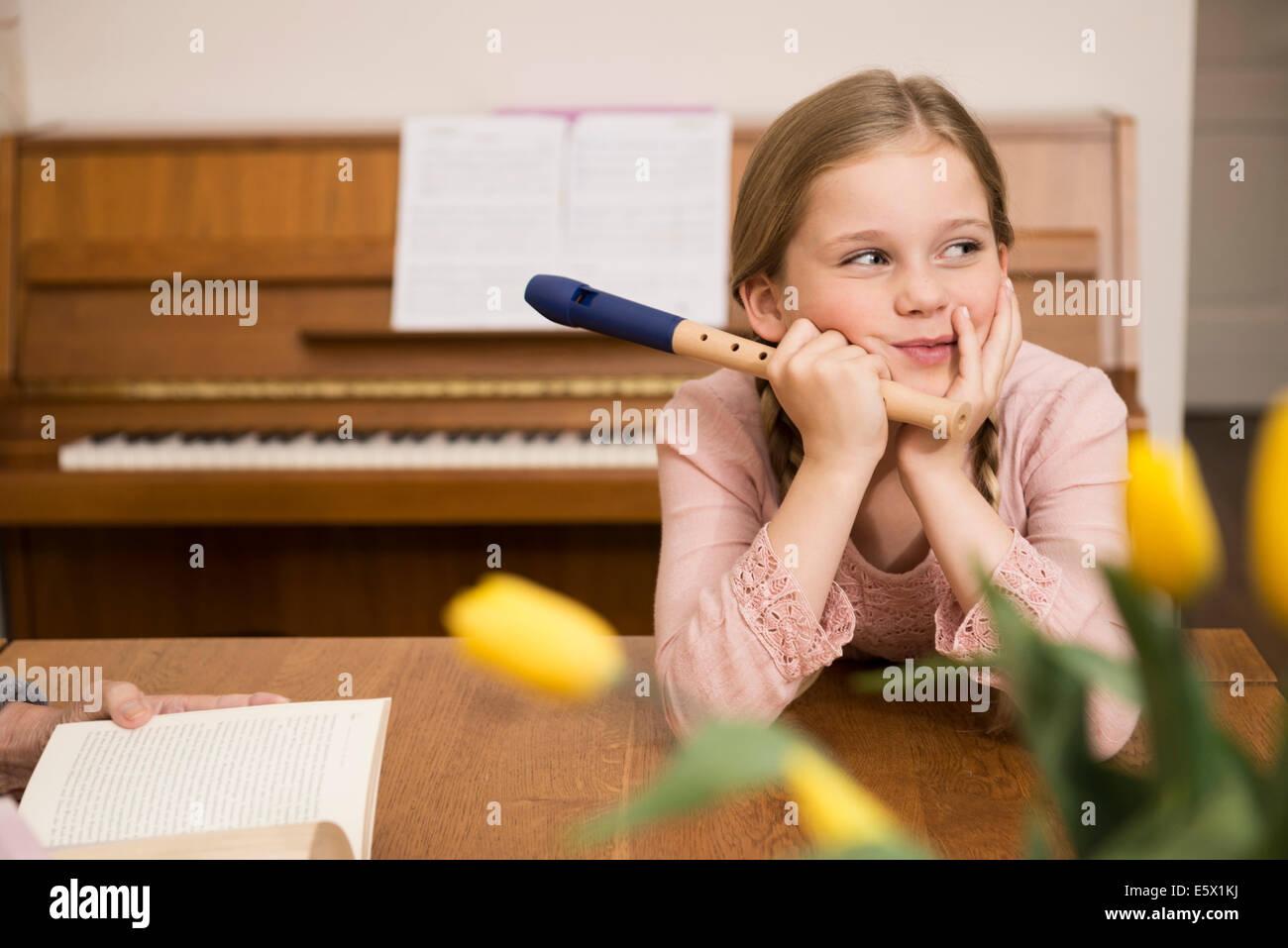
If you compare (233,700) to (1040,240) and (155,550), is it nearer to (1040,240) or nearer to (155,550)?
(155,550)

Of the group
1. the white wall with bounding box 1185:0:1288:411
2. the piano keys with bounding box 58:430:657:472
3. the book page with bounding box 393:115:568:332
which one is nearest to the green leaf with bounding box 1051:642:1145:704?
the piano keys with bounding box 58:430:657:472

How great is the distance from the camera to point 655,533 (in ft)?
7.92

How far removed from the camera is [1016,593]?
99 centimetres

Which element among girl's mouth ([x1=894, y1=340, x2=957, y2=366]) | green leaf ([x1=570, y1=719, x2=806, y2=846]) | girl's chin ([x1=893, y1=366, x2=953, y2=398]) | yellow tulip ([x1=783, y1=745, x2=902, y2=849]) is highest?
girl's mouth ([x1=894, y1=340, x2=957, y2=366])

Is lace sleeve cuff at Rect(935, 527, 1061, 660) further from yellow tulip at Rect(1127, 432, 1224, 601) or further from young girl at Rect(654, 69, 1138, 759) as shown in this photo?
yellow tulip at Rect(1127, 432, 1224, 601)

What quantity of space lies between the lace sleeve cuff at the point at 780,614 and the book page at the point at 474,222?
139 centimetres

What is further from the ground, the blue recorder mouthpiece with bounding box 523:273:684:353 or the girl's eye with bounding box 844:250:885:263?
the girl's eye with bounding box 844:250:885:263

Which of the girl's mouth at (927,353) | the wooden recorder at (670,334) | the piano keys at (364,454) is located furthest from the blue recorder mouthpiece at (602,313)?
the piano keys at (364,454)

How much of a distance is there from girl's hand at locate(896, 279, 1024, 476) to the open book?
50cm

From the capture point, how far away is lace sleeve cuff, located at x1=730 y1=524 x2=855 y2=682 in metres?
1.00

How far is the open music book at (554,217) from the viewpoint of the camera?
2.36m

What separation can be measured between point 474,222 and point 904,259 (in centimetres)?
150

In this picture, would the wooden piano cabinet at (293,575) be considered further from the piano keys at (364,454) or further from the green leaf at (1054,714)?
the green leaf at (1054,714)
